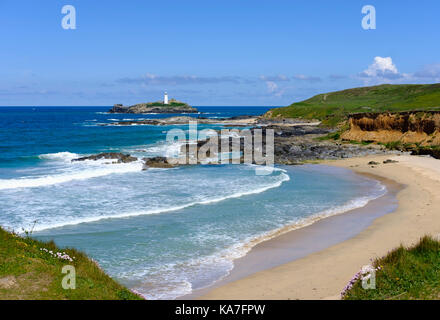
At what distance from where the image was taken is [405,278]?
30.1ft

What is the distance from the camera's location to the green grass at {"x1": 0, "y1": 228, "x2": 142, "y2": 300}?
8.52m

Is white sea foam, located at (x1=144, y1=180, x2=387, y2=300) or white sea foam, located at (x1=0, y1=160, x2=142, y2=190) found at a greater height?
white sea foam, located at (x1=0, y1=160, x2=142, y2=190)

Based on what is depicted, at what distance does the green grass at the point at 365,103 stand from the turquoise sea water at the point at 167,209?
118ft

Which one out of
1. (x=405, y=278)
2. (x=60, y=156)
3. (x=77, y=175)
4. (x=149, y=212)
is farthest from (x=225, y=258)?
(x=60, y=156)

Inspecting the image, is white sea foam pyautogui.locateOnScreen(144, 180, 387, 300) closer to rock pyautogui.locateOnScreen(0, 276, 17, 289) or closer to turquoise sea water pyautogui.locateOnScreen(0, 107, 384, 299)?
turquoise sea water pyautogui.locateOnScreen(0, 107, 384, 299)

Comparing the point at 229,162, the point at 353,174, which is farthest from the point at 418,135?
the point at 229,162

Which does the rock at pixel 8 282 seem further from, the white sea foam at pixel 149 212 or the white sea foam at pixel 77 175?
the white sea foam at pixel 77 175

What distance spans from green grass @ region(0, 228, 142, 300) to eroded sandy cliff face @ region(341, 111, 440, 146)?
4297cm

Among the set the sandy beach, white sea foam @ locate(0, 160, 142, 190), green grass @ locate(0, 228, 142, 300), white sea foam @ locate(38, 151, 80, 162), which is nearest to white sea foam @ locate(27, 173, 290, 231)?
the sandy beach

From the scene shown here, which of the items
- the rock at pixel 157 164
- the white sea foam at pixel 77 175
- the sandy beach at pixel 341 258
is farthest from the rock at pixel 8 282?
the rock at pixel 157 164

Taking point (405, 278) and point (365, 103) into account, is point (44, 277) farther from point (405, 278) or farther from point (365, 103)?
point (365, 103)

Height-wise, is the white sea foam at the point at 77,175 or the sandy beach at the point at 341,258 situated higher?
the white sea foam at the point at 77,175

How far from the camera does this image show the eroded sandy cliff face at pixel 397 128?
4434 cm

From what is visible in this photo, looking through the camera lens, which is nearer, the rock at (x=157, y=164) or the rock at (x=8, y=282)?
the rock at (x=8, y=282)
